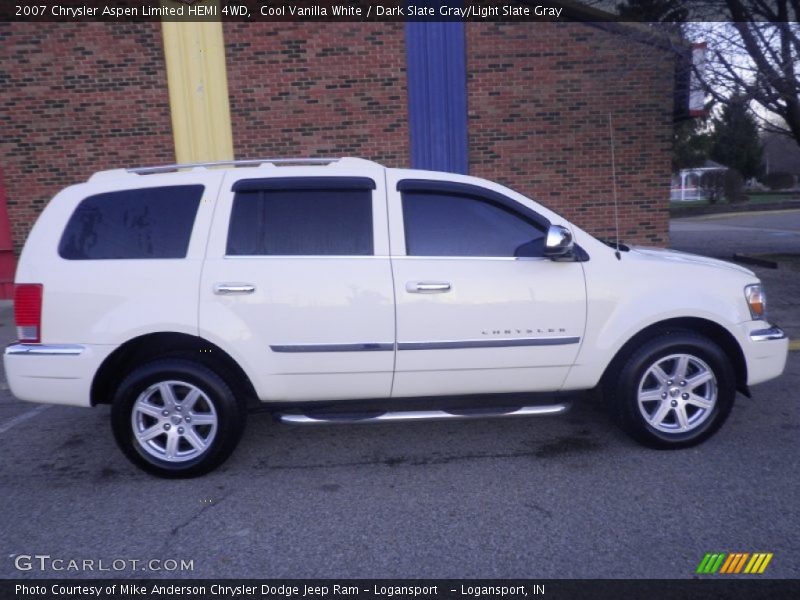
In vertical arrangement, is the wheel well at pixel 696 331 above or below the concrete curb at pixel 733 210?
above

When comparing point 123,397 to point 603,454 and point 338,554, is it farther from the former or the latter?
point 603,454

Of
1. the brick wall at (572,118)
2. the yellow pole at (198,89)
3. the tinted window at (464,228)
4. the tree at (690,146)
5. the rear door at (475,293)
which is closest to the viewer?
the rear door at (475,293)

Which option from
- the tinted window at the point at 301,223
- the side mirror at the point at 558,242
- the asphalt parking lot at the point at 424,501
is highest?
the tinted window at the point at 301,223

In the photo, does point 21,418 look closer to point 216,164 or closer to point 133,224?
point 133,224

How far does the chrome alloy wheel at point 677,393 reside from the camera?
156 inches

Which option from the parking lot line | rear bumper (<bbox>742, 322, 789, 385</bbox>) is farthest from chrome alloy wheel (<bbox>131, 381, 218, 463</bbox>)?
rear bumper (<bbox>742, 322, 789, 385</bbox>)

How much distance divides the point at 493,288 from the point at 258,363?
5.05 ft

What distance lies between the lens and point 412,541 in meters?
3.04

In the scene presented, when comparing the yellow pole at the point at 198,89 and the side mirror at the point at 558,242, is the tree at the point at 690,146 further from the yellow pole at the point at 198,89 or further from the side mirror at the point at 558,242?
the side mirror at the point at 558,242

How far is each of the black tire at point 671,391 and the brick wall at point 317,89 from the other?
7164 mm

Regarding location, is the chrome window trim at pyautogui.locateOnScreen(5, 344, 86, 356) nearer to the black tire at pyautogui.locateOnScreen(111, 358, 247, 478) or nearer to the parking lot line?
the black tire at pyautogui.locateOnScreen(111, 358, 247, 478)

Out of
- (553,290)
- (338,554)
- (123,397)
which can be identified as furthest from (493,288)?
(123,397)

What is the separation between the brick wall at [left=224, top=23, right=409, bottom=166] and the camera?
9.88 m

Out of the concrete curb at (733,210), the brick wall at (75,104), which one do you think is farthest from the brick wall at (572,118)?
the concrete curb at (733,210)
